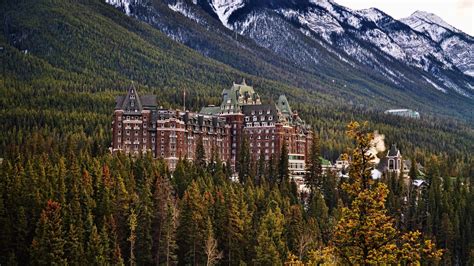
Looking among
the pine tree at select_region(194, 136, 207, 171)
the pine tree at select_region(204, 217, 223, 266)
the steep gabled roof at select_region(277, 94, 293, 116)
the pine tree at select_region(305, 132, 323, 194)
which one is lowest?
the pine tree at select_region(204, 217, 223, 266)

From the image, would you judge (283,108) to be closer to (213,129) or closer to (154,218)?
(213,129)

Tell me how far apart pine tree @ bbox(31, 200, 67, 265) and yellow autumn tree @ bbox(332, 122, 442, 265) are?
65827mm

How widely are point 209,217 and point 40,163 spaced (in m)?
28.0

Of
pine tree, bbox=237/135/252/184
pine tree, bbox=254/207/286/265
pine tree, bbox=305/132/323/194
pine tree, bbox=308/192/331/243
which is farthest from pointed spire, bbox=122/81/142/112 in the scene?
pine tree, bbox=254/207/286/265

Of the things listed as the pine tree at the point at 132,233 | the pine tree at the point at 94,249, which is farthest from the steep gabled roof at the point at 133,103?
the pine tree at the point at 94,249

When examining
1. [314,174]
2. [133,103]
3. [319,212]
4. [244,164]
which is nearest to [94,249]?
[319,212]

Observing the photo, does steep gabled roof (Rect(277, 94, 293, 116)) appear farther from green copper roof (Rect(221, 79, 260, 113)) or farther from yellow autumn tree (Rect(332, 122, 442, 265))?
yellow autumn tree (Rect(332, 122, 442, 265))

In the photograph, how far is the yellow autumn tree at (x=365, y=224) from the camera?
97.7 feet

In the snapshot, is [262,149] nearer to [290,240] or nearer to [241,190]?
[241,190]

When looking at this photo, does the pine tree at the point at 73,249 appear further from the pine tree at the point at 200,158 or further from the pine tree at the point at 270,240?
the pine tree at the point at 200,158

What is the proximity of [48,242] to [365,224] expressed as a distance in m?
69.9

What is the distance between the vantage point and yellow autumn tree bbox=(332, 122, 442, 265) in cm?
2977

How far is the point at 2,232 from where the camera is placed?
9756 cm

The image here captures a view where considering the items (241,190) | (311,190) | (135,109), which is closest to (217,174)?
(241,190)
